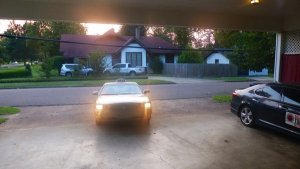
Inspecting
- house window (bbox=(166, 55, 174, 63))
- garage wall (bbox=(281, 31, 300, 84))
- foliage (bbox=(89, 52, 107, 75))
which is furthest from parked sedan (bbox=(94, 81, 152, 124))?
house window (bbox=(166, 55, 174, 63))

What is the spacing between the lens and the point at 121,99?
915 centimetres

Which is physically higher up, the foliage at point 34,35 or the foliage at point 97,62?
the foliage at point 34,35

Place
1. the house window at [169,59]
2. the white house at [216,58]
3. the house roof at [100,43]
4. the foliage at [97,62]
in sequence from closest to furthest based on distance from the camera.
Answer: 1. the foliage at [97,62]
2. the house roof at [100,43]
3. the house window at [169,59]
4. the white house at [216,58]

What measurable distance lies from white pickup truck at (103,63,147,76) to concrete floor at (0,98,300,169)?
22.0 m

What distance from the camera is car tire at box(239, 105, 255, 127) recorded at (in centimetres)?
900

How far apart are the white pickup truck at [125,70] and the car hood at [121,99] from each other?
75.0 ft

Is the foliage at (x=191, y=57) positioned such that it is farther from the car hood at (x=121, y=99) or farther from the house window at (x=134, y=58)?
the car hood at (x=121, y=99)

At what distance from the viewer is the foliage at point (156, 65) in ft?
129

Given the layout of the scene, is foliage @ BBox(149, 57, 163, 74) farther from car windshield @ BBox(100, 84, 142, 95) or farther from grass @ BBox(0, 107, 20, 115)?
car windshield @ BBox(100, 84, 142, 95)

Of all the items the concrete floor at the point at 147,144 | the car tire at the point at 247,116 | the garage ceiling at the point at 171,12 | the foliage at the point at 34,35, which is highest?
the foliage at the point at 34,35

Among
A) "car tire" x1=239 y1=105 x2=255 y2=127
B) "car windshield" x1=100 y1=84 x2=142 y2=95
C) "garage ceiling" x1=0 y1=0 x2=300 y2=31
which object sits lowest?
"car tire" x1=239 y1=105 x2=255 y2=127

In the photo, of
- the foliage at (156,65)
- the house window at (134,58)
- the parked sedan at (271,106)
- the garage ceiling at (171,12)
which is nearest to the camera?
the parked sedan at (271,106)

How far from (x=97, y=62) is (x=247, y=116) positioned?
74.5 feet

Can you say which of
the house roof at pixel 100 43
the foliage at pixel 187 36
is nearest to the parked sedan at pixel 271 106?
the house roof at pixel 100 43
